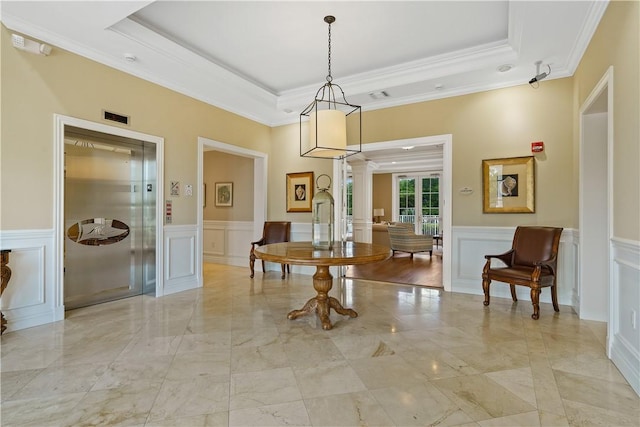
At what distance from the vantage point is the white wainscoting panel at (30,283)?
290 centimetres

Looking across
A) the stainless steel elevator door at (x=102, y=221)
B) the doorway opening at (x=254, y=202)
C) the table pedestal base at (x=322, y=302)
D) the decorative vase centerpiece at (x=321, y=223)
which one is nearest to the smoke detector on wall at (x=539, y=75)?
the decorative vase centerpiece at (x=321, y=223)

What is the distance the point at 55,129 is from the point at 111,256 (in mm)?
1546

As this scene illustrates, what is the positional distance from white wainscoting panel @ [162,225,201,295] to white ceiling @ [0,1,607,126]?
1.92m

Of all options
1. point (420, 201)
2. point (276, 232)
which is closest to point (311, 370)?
point (276, 232)

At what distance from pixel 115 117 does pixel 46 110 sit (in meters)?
0.65

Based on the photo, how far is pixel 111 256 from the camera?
12.9ft

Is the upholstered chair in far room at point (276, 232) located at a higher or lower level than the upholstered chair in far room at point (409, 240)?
higher

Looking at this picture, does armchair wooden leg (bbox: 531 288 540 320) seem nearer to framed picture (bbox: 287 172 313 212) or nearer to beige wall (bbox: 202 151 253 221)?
framed picture (bbox: 287 172 313 212)

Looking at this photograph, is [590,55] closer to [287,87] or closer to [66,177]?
[287,87]

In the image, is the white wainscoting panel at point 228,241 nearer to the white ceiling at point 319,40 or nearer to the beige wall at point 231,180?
the beige wall at point 231,180

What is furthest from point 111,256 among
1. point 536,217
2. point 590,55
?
point 590,55

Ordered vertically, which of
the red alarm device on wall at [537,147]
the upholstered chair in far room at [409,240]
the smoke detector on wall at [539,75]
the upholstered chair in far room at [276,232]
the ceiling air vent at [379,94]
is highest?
the ceiling air vent at [379,94]

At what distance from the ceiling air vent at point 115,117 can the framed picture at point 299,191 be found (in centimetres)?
275

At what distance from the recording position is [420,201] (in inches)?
426
